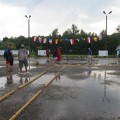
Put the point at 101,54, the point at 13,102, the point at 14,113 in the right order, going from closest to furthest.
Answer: the point at 14,113 → the point at 13,102 → the point at 101,54

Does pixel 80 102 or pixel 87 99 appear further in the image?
pixel 87 99

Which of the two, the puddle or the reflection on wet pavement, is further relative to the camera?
the puddle

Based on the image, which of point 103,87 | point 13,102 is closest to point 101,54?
point 103,87

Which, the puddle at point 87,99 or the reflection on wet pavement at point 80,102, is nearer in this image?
the reflection on wet pavement at point 80,102

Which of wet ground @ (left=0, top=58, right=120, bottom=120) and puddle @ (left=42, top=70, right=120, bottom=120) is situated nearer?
wet ground @ (left=0, top=58, right=120, bottom=120)

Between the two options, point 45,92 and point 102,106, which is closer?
point 102,106

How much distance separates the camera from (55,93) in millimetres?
11617

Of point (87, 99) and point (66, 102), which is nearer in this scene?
point (66, 102)

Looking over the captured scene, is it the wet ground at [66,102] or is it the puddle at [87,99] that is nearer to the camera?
the wet ground at [66,102]

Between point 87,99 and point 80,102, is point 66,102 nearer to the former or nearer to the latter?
point 80,102

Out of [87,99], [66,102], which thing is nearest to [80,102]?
[66,102]

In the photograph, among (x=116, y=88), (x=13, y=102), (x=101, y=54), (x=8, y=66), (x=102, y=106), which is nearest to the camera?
(x=102, y=106)

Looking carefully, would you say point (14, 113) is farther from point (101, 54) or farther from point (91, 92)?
point (101, 54)

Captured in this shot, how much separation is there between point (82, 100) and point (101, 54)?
4460 centimetres
